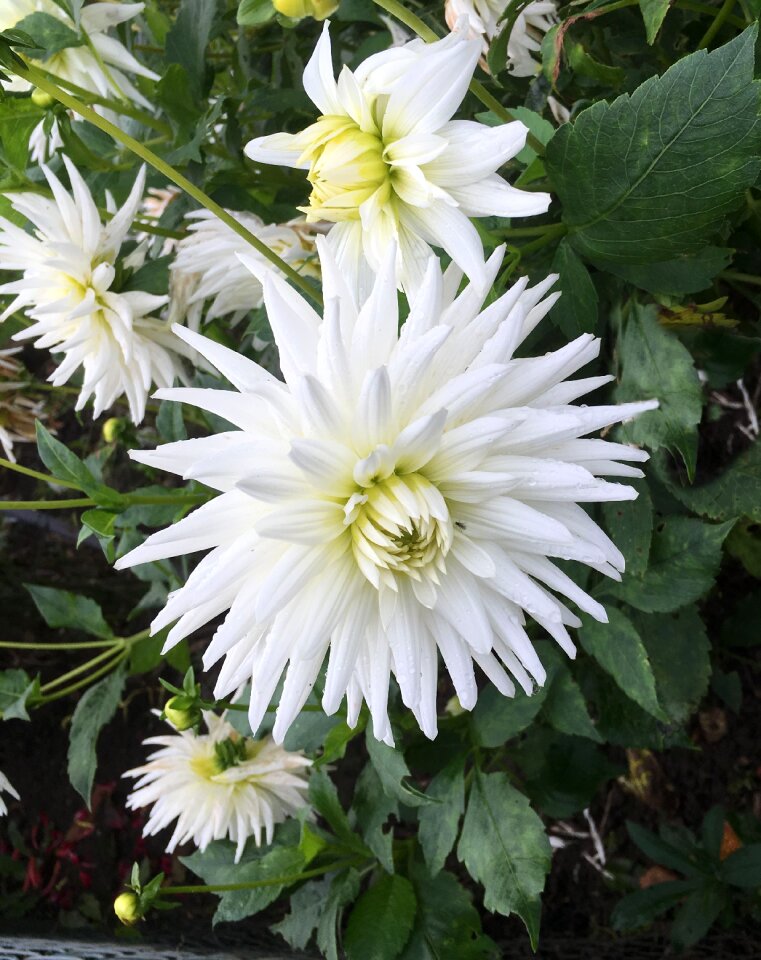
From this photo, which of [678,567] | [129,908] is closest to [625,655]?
[678,567]

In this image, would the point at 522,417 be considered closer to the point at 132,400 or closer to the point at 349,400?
the point at 349,400

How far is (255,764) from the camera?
132 centimetres

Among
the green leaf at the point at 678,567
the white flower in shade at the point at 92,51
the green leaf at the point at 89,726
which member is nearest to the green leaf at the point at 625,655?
the green leaf at the point at 678,567

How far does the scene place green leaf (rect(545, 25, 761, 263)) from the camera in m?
0.67

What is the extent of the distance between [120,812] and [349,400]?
208 cm

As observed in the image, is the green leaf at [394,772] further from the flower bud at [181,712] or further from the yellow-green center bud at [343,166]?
the yellow-green center bud at [343,166]

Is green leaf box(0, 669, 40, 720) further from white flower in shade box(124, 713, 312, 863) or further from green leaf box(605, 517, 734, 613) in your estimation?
green leaf box(605, 517, 734, 613)

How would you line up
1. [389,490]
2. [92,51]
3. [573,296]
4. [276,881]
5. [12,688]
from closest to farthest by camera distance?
[389,490] → [573,296] → [92,51] → [276,881] → [12,688]

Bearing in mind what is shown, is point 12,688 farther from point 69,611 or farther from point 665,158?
point 665,158

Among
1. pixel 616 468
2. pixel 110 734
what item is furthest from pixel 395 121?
pixel 110 734

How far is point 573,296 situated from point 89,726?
0.94 m

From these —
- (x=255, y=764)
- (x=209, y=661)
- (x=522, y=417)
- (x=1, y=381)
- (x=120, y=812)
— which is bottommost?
(x=120, y=812)

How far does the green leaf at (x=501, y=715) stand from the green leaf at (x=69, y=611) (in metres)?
0.63

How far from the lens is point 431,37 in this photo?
69 cm
